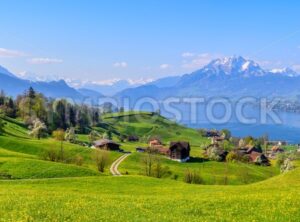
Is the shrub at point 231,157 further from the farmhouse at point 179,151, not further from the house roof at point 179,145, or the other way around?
the farmhouse at point 179,151

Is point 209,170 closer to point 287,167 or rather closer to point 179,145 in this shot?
point 179,145

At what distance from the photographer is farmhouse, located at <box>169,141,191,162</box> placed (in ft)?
511

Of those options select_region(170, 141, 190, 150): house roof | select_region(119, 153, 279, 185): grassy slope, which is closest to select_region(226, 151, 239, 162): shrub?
select_region(119, 153, 279, 185): grassy slope

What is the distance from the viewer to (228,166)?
488 ft

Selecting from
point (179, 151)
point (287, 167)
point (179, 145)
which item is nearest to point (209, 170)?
point (179, 151)

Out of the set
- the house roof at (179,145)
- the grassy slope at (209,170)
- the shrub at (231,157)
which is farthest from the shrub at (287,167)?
the house roof at (179,145)

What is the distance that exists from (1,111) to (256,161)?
377 ft

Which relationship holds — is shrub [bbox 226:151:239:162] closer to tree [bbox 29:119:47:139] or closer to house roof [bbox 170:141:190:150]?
house roof [bbox 170:141:190:150]

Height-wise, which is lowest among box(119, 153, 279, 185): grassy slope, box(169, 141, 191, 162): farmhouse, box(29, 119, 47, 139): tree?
box(119, 153, 279, 185): grassy slope

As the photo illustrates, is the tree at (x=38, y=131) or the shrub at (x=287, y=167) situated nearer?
the shrub at (x=287, y=167)

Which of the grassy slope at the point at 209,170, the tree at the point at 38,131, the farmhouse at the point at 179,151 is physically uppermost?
the tree at the point at 38,131

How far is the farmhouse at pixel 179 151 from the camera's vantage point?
15575 cm

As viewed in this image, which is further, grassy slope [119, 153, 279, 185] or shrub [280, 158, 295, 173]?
shrub [280, 158, 295, 173]

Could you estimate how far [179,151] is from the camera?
515ft
